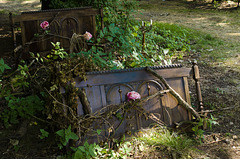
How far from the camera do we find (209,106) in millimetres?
3832

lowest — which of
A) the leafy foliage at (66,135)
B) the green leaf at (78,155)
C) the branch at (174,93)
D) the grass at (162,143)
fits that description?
the grass at (162,143)

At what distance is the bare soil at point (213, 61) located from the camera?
3003mm

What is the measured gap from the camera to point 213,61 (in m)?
5.65

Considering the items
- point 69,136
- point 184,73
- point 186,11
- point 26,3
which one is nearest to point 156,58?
point 184,73

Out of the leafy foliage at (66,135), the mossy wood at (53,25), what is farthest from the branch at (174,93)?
the mossy wood at (53,25)

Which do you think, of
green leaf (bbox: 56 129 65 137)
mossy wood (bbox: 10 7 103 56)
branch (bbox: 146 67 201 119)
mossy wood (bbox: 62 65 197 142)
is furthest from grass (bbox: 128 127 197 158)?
mossy wood (bbox: 10 7 103 56)

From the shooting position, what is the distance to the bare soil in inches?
118

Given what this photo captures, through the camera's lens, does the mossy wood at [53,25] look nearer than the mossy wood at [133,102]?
No

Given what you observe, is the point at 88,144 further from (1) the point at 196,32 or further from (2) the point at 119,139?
(1) the point at 196,32

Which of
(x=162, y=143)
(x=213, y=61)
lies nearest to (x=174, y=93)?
(x=162, y=143)

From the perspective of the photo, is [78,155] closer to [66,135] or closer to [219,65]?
[66,135]

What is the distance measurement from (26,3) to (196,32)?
8.39 meters

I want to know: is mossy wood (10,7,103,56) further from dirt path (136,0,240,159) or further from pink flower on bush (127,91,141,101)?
pink flower on bush (127,91,141,101)

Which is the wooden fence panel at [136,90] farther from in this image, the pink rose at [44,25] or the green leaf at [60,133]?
the pink rose at [44,25]
